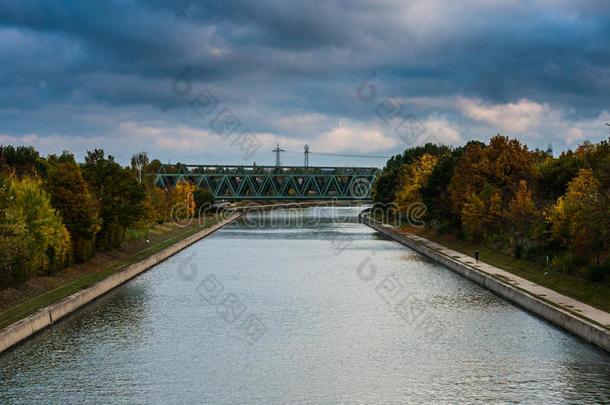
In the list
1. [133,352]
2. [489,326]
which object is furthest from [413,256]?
[133,352]

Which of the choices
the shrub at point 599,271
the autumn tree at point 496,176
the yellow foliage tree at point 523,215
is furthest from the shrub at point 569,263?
the autumn tree at point 496,176

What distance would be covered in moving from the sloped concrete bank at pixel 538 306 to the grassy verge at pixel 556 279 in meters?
1.85

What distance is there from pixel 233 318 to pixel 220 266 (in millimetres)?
20559

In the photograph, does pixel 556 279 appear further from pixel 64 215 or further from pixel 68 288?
pixel 64 215

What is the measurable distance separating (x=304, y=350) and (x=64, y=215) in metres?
23.6

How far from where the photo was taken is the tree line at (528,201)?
34.6 meters

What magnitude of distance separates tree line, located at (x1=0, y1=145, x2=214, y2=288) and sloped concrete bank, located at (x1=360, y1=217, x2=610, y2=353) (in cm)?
2427

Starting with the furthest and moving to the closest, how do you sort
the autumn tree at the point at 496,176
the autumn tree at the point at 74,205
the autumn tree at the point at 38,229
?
the autumn tree at the point at 496,176 < the autumn tree at the point at 74,205 < the autumn tree at the point at 38,229

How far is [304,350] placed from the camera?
25.4 m

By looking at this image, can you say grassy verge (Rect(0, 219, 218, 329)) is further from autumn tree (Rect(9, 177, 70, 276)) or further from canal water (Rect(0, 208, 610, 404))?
autumn tree (Rect(9, 177, 70, 276))

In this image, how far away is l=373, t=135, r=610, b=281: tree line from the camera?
34.6 meters

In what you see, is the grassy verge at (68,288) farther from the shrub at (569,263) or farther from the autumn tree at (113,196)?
the shrub at (569,263)

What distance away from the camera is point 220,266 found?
5181 cm

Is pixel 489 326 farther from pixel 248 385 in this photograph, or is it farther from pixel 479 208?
pixel 479 208
